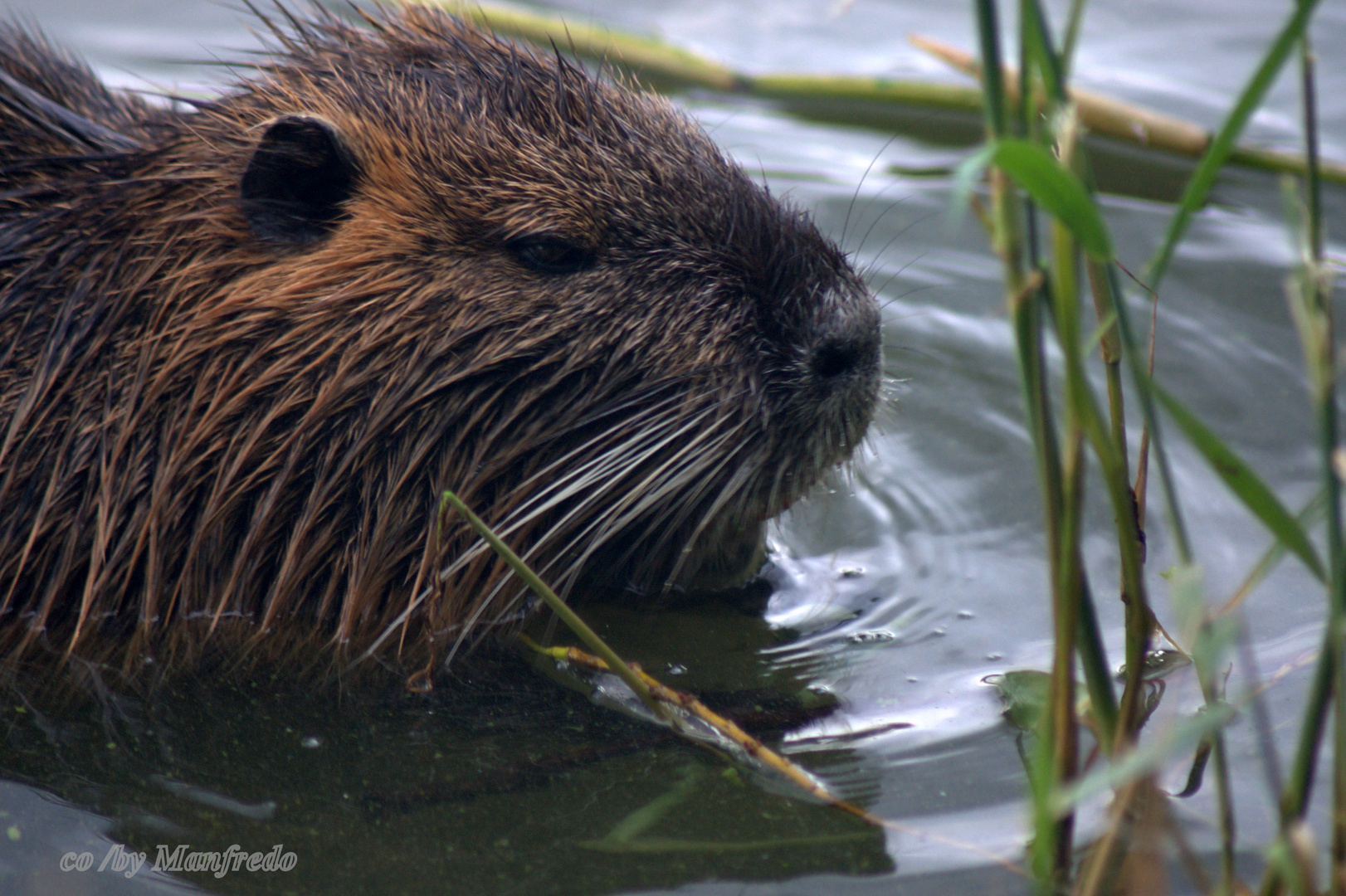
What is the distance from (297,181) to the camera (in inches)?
82.4

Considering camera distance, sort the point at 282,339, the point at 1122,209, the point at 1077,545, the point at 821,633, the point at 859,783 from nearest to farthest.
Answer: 1. the point at 1077,545
2. the point at 859,783
3. the point at 282,339
4. the point at 821,633
5. the point at 1122,209

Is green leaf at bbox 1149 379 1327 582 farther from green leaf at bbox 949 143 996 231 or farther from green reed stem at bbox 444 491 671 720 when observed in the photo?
green reed stem at bbox 444 491 671 720

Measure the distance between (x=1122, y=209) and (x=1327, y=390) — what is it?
3.00m

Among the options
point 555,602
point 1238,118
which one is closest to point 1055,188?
point 1238,118

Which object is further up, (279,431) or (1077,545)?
(1077,545)

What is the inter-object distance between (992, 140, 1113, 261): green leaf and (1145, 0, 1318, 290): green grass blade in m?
0.14

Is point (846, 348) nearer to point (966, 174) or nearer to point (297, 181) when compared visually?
point (297, 181)

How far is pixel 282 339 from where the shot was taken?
204 centimetres

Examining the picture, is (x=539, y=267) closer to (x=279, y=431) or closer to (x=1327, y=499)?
(x=279, y=431)

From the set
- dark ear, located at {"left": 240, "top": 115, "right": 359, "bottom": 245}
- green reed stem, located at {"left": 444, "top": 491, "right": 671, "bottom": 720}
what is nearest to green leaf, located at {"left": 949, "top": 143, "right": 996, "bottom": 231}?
green reed stem, located at {"left": 444, "top": 491, "right": 671, "bottom": 720}

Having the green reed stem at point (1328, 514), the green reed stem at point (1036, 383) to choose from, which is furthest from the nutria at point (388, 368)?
the green reed stem at point (1328, 514)

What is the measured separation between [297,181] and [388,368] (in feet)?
1.12

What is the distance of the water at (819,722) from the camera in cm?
166

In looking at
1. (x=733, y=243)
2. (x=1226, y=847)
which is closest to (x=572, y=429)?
(x=733, y=243)
